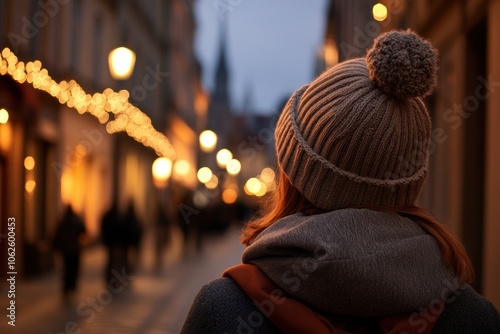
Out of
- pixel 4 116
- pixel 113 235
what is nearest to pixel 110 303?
pixel 113 235

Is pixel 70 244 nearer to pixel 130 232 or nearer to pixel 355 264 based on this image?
pixel 130 232

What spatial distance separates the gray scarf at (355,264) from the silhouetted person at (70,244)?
45.1ft

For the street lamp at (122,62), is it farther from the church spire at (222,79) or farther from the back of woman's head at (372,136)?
the church spire at (222,79)

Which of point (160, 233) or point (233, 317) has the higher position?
point (233, 317)

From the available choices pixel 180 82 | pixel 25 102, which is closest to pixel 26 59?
pixel 25 102

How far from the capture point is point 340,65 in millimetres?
2213

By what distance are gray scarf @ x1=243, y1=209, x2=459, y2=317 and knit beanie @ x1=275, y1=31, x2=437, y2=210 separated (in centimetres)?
8

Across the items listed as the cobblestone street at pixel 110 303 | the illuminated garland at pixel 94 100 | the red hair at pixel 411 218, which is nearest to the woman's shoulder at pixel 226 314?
the red hair at pixel 411 218

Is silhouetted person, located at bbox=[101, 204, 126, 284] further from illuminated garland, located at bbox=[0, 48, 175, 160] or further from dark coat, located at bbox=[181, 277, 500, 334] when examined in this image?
dark coat, located at bbox=[181, 277, 500, 334]

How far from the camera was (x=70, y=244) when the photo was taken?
15.5m

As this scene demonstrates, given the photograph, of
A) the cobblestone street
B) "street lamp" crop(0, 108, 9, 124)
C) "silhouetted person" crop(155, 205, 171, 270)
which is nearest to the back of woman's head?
the cobblestone street

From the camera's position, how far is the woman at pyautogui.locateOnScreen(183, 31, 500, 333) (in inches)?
77.2

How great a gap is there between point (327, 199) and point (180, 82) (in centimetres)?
5478

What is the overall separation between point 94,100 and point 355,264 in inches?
967
